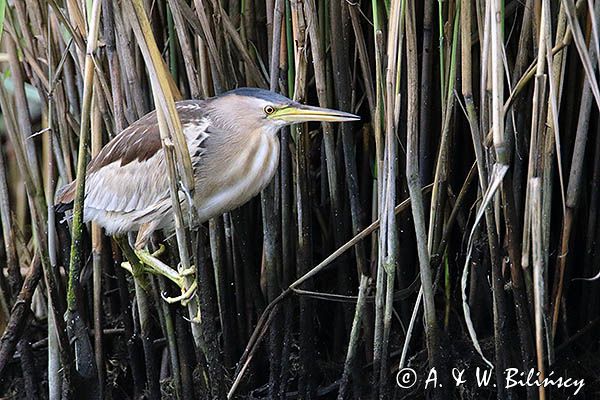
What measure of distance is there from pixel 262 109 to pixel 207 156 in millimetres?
194

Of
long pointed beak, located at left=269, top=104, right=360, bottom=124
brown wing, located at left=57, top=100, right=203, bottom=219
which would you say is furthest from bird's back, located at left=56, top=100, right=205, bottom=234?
long pointed beak, located at left=269, top=104, right=360, bottom=124

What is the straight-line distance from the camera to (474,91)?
2.39 meters

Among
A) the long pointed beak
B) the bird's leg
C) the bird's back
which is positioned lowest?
the bird's leg

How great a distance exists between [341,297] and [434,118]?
21.2 inches

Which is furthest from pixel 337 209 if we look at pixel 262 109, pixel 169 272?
pixel 169 272

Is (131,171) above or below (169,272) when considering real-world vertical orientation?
above

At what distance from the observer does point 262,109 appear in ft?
7.66

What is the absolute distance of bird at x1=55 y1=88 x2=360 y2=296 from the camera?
91.6 inches

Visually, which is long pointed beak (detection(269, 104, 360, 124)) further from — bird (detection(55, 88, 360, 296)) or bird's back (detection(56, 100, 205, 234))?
bird's back (detection(56, 100, 205, 234))

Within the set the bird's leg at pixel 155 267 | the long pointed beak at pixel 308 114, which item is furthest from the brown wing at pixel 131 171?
the long pointed beak at pixel 308 114

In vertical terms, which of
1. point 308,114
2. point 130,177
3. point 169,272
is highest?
point 308,114

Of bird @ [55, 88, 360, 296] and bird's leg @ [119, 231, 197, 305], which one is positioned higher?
bird @ [55, 88, 360, 296]

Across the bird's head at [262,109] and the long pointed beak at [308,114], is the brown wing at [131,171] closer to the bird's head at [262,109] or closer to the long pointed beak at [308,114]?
the bird's head at [262,109]

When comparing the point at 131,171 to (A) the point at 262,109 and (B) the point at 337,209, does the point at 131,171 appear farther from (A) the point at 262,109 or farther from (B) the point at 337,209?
(B) the point at 337,209
